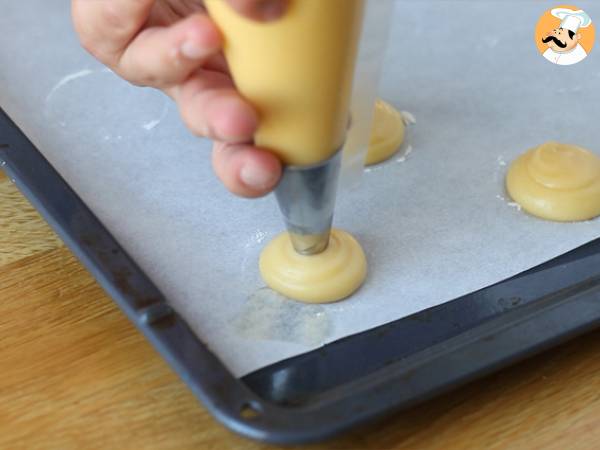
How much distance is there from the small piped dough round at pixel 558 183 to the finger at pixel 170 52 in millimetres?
244

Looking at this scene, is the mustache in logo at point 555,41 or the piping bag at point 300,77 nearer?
the piping bag at point 300,77

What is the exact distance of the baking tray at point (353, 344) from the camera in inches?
16.0

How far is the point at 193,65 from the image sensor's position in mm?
426

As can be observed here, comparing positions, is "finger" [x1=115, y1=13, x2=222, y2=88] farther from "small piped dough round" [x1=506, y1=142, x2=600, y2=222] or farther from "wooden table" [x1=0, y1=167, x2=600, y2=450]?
"small piped dough round" [x1=506, y1=142, x2=600, y2=222]

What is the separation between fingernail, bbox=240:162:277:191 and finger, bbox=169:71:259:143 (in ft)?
0.04

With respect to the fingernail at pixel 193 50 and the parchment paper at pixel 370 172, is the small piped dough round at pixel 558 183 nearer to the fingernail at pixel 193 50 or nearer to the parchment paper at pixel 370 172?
the parchment paper at pixel 370 172

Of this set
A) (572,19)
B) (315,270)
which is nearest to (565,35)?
(572,19)

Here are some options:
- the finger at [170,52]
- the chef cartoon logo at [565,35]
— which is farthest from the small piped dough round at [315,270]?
the chef cartoon logo at [565,35]

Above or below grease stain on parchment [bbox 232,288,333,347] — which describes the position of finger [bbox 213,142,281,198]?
above

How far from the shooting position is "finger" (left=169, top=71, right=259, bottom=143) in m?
0.39

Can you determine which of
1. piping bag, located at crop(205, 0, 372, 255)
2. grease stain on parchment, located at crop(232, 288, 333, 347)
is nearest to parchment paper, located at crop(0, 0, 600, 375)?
grease stain on parchment, located at crop(232, 288, 333, 347)

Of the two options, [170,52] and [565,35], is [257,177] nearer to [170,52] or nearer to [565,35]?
[170,52]

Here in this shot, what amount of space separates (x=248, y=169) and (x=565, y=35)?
0.44m

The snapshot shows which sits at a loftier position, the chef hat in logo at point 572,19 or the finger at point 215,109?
the finger at point 215,109
